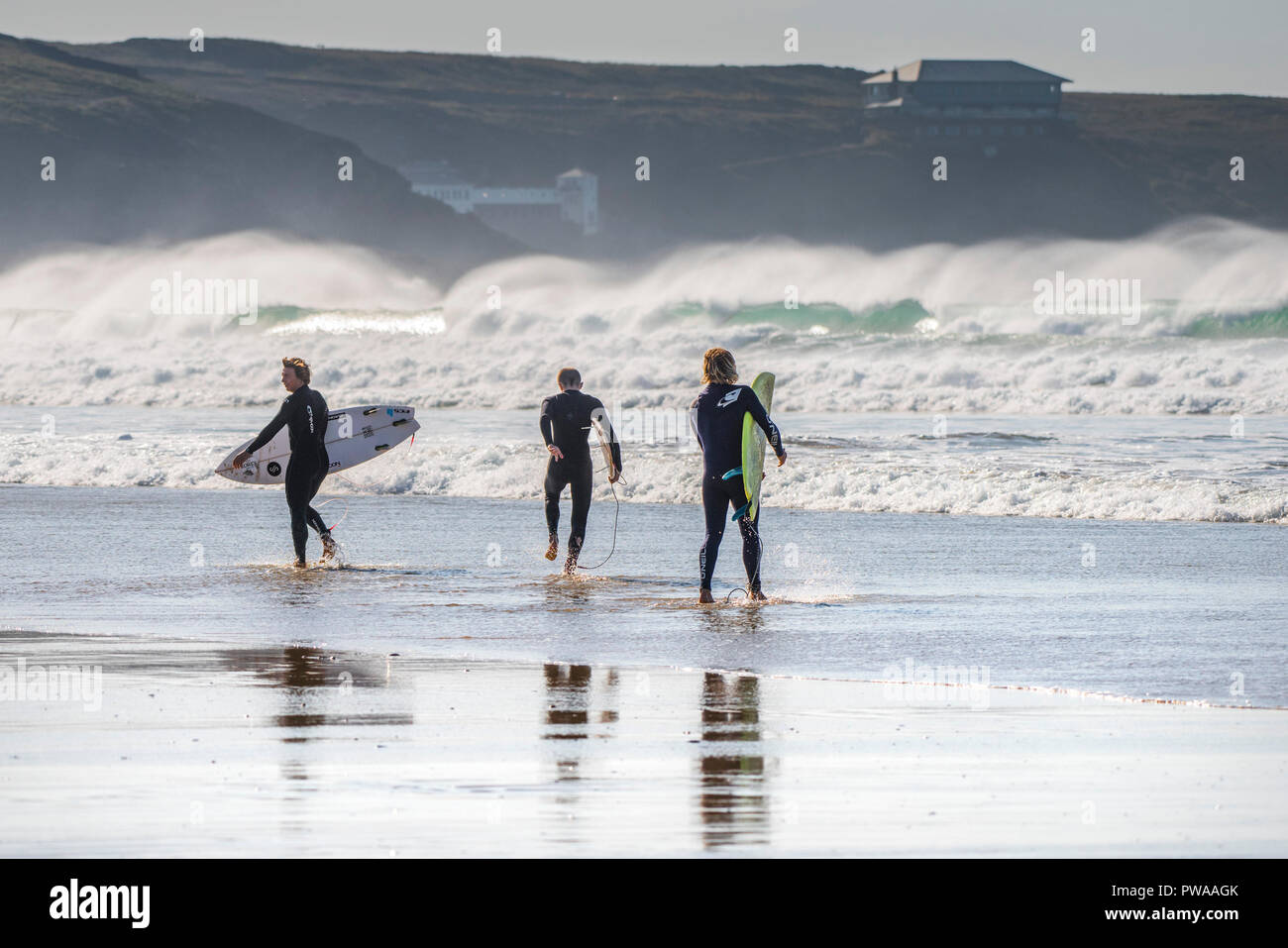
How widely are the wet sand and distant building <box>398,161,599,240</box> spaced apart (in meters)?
170

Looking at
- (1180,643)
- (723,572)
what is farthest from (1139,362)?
(1180,643)

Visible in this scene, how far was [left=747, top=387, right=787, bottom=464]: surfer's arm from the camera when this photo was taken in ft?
35.5

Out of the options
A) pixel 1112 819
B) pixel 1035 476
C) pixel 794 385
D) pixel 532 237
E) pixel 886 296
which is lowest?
pixel 1112 819

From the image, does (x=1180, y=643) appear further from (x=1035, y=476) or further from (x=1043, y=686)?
(x=1035, y=476)

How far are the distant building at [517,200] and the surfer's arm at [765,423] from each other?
167 metres

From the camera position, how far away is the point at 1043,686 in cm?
811

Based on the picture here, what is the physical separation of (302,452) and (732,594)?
3619mm

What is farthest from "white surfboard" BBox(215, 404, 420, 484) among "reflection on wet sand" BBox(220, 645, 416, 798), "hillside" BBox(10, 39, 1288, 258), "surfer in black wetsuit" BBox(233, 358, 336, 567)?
"hillside" BBox(10, 39, 1288, 258)

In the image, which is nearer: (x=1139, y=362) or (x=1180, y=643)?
(x=1180, y=643)

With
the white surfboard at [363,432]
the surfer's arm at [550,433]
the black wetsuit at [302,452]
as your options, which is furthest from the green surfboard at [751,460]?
the white surfboard at [363,432]

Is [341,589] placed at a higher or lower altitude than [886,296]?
lower

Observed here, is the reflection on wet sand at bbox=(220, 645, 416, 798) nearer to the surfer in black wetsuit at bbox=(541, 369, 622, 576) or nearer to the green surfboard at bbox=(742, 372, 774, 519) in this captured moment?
the green surfboard at bbox=(742, 372, 774, 519)

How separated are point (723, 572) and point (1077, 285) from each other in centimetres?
10812

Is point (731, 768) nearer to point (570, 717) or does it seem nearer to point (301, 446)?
point (570, 717)
